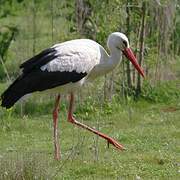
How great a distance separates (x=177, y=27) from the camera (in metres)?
16.7

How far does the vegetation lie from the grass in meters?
0.01

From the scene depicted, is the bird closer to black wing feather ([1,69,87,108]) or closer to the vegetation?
black wing feather ([1,69,87,108])

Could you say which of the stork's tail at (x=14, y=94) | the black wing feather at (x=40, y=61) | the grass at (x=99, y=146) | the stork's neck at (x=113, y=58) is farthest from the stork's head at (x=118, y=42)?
the stork's tail at (x=14, y=94)

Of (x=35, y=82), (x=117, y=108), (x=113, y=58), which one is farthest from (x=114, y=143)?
(x=117, y=108)

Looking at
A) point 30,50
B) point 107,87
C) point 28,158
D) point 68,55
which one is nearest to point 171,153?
point 68,55

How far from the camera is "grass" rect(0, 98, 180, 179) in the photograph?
8094 mm

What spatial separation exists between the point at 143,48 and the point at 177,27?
324cm

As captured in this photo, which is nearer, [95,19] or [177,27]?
[95,19]

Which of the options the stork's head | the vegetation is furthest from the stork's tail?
the stork's head

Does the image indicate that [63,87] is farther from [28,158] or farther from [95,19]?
[95,19]

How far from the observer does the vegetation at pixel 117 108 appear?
8.85 meters

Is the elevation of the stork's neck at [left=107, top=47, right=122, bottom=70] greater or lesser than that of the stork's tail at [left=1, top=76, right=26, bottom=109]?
greater

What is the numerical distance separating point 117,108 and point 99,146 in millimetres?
2816

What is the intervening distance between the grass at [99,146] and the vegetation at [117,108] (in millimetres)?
12
